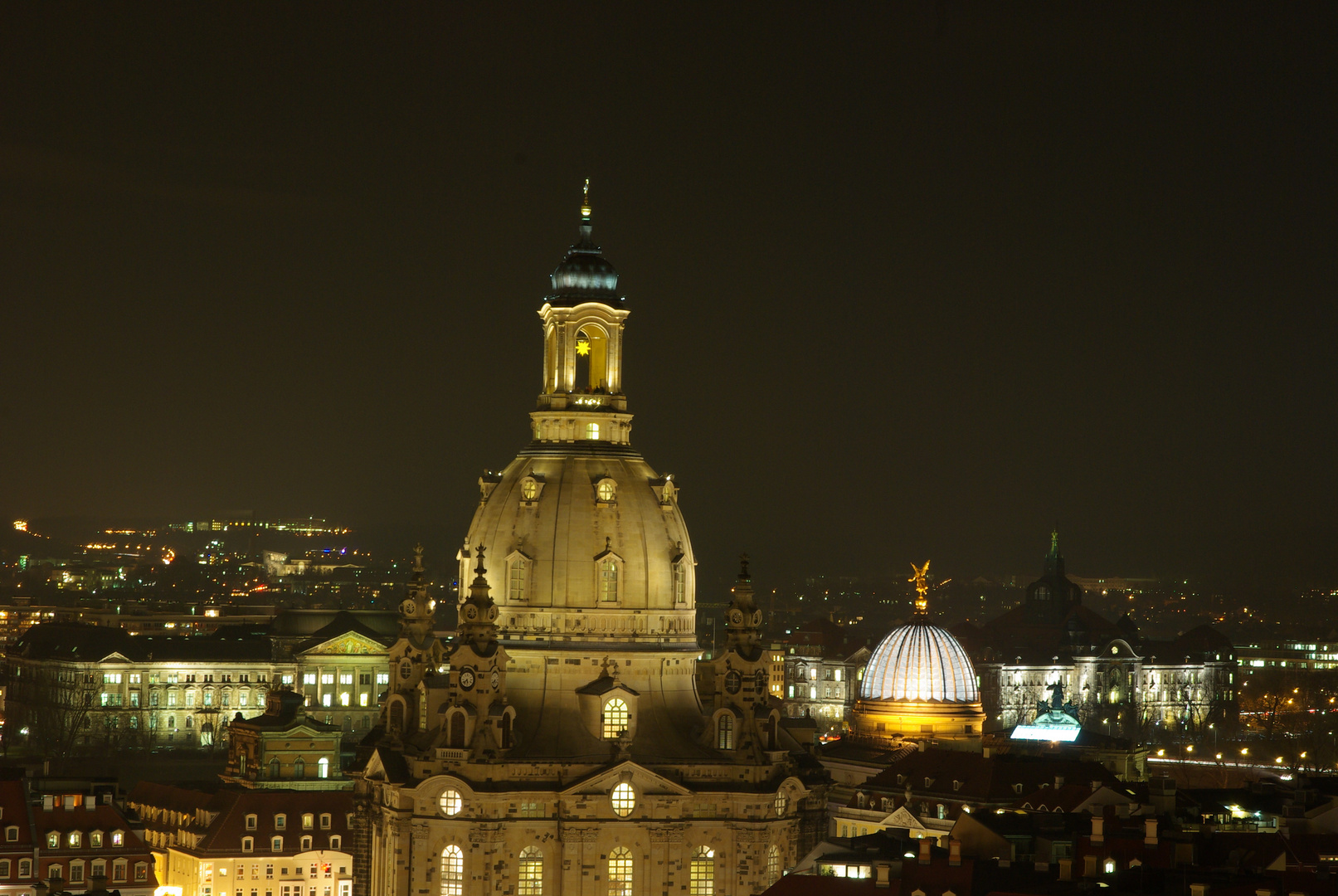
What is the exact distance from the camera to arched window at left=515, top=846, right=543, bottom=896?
116688 millimetres

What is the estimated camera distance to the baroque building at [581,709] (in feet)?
383

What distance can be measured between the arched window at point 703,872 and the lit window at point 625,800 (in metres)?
3.28

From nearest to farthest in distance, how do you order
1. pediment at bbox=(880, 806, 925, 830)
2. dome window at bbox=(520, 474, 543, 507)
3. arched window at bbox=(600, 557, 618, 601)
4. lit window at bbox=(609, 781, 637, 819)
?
lit window at bbox=(609, 781, 637, 819), arched window at bbox=(600, 557, 618, 601), dome window at bbox=(520, 474, 543, 507), pediment at bbox=(880, 806, 925, 830)

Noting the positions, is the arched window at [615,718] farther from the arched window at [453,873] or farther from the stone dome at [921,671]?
the stone dome at [921,671]

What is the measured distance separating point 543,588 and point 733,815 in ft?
40.9

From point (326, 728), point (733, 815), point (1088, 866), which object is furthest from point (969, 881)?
point (326, 728)

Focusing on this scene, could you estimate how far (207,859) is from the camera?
148000mm

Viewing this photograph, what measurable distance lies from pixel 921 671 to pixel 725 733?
75890mm

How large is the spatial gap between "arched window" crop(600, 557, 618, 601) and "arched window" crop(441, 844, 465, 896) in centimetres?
1248

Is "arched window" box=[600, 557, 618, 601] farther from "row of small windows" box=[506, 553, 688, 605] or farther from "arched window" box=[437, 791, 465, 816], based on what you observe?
"arched window" box=[437, 791, 465, 816]

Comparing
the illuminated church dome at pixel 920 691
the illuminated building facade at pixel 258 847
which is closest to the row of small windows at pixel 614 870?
the illuminated building facade at pixel 258 847

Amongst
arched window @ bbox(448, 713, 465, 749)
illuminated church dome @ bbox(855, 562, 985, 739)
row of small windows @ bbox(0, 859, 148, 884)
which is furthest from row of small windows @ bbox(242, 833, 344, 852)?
illuminated church dome @ bbox(855, 562, 985, 739)

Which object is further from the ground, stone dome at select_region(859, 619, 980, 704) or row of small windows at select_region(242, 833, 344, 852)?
stone dome at select_region(859, 619, 980, 704)

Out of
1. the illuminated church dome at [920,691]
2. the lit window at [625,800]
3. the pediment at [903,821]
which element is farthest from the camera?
the illuminated church dome at [920,691]
